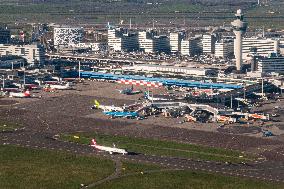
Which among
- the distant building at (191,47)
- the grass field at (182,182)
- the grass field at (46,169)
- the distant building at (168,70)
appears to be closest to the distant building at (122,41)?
the distant building at (191,47)

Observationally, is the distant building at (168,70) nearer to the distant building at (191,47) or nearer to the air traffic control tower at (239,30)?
the air traffic control tower at (239,30)

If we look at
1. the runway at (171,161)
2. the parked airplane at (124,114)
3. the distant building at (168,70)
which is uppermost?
the distant building at (168,70)

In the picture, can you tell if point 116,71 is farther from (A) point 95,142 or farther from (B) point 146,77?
(A) point 95,142

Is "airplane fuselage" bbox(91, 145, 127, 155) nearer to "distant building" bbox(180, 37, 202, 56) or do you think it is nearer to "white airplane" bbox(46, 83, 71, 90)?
"white airplane" bbox(46, 83, 71, 90)

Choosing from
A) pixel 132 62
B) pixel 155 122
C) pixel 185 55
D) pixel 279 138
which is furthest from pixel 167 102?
pixel 185 55

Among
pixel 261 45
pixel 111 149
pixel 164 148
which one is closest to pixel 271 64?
pixel 261 45

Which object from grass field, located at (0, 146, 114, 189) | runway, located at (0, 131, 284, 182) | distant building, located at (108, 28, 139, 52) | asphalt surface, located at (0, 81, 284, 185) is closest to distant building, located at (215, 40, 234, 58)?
distant building, located at (108, 28, 139, 52)
